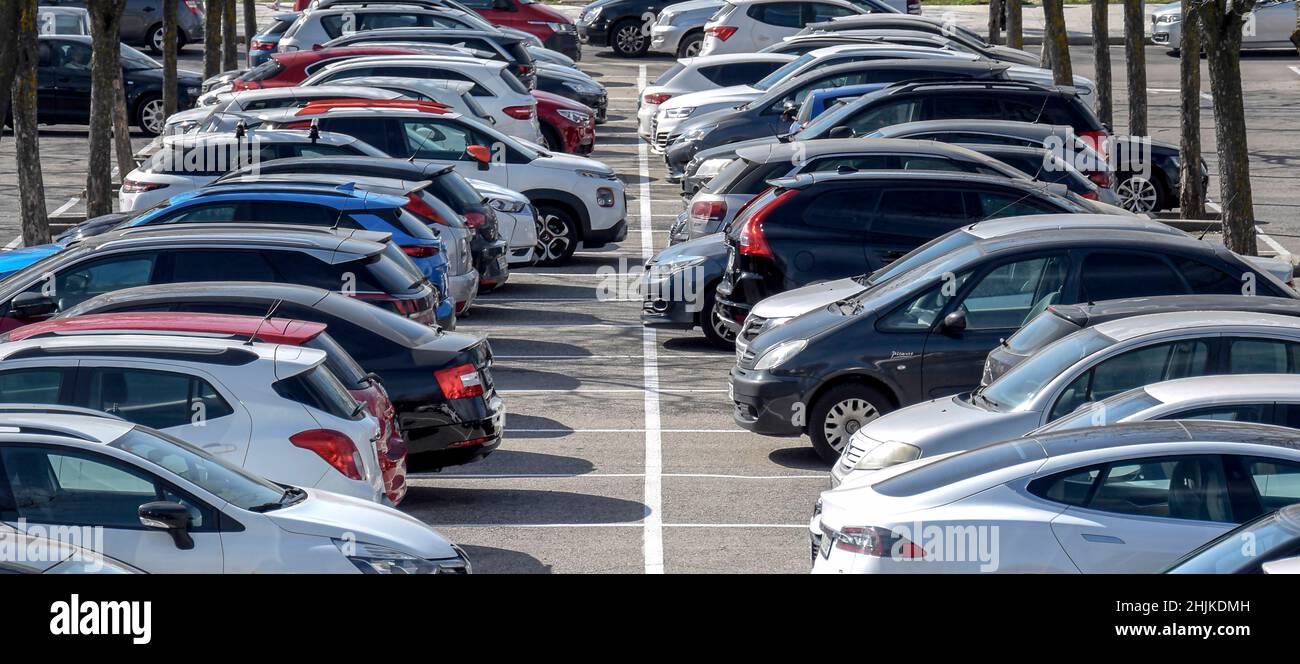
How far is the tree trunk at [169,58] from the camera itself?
24.9m

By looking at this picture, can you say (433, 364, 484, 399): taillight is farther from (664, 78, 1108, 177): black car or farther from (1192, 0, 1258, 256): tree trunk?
(1192, 0, 1258, 256): tree trunk

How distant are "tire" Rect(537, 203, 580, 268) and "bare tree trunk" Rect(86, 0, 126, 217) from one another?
5.36 m

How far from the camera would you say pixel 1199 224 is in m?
20.7

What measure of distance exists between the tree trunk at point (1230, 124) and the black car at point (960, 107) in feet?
5.12

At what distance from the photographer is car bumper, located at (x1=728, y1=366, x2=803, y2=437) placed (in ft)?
38.9

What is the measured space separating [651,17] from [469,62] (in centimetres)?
1505

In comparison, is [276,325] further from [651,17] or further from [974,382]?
[651,17]

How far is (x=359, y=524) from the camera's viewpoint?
25.9 feet

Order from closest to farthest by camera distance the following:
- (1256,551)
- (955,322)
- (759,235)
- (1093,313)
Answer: (1256,551), (1093,313), (955,322), (759,235)

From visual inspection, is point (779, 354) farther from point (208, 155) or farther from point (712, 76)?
point (712, 76)

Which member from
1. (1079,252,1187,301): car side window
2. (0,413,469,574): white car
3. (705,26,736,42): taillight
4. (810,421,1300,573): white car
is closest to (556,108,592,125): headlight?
(705,26,736,42): taillight

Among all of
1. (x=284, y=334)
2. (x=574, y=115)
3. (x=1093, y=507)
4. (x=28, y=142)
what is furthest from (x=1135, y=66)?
(x=1093, y=507)

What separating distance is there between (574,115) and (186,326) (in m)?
16.4

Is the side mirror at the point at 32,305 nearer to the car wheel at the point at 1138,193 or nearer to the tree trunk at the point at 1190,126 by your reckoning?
the tree trunk at the point at 1190,126
